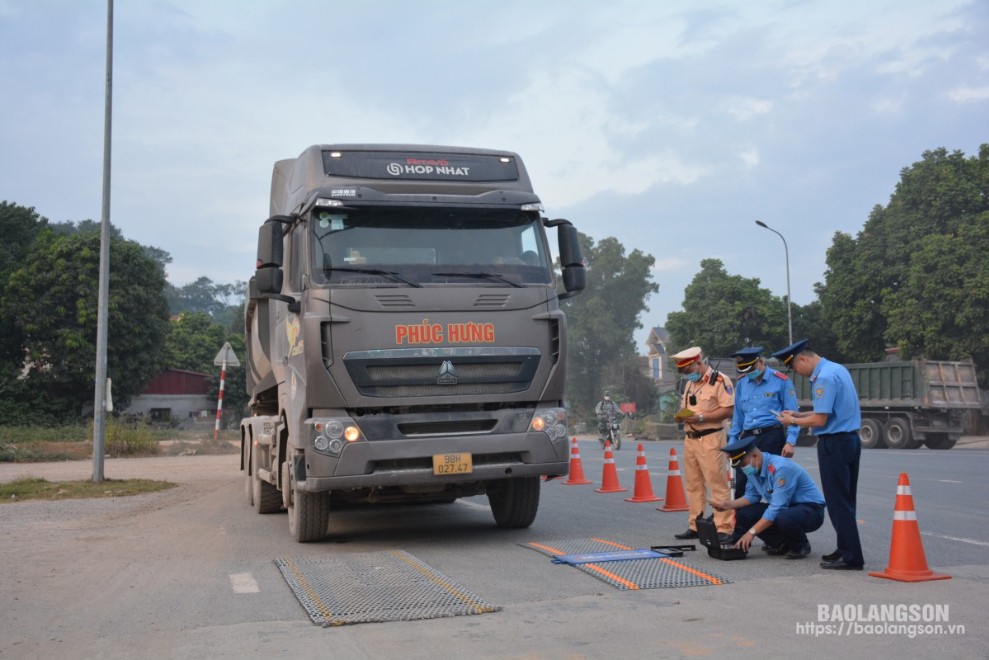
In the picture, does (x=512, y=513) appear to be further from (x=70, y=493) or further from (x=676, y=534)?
(x=70, y=493)

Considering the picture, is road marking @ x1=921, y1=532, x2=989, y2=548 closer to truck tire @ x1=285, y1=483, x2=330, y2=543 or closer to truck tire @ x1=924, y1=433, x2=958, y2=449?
truck tire @ x1=285, y1=483, x2=330, y2=543

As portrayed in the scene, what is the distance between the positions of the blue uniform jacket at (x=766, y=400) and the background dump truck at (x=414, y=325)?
5.46ft

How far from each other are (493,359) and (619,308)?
6966 centimetres

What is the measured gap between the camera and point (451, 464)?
8.37 m

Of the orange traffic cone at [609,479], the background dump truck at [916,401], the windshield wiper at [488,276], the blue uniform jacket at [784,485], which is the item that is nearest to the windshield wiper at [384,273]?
the windshield wiper at [488,276]

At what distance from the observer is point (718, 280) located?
5225cm

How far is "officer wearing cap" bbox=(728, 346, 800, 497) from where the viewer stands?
7930 mm

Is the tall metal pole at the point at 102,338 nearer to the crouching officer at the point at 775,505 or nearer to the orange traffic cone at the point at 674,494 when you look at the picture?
the orange traffic cone at the point at 674,494

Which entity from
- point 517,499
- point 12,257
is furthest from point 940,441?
point 12,257

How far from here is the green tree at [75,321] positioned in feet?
133

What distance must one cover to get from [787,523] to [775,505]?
0.53 ft

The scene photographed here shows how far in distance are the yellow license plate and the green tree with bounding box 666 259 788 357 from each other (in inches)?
1647

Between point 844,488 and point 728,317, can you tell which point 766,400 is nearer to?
point 844,488

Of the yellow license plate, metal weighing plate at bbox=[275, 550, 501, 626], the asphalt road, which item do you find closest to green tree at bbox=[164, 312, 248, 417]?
the asphalt road
